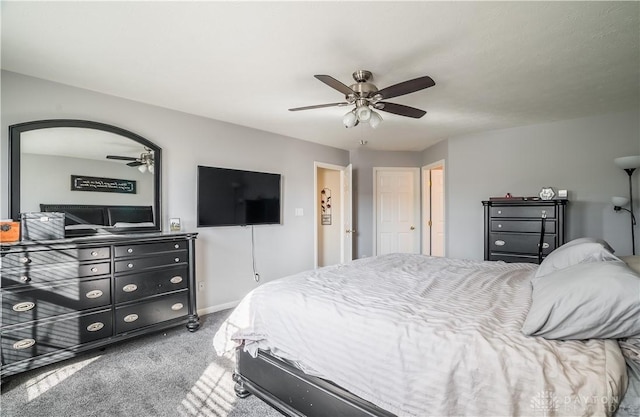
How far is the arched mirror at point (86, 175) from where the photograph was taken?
98.4 inches

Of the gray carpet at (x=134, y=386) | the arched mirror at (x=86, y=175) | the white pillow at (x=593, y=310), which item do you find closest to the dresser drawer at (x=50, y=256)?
the arched mirror at (x=86, y=175)

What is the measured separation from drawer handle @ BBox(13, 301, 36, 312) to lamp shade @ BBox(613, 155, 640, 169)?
18.0 ft

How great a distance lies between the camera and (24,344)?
2178 millimetres

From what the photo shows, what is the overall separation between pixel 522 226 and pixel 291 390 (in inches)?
129

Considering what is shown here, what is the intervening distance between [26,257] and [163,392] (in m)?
1.42

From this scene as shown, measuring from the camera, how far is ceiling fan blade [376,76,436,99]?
204cm

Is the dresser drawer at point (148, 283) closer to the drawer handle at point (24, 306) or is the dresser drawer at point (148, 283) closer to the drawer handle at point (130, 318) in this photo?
the drawer handle at point (130, 318)

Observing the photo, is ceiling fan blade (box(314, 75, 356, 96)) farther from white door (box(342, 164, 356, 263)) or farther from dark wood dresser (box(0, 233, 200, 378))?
white door (box(342, 164, 356, 263))

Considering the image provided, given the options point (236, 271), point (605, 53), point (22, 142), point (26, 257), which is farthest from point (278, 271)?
point (605, 53)

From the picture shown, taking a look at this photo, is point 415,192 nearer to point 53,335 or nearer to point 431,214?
point 431,214

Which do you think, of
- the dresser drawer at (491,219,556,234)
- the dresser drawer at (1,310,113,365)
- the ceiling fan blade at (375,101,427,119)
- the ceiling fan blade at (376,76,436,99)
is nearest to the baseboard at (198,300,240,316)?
the dresser drawer at (1,310,113,365)

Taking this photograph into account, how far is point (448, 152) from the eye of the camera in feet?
15.5

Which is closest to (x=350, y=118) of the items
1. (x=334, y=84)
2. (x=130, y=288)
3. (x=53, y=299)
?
(x=334, y=84)

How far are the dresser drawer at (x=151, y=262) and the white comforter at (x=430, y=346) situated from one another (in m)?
1.33
